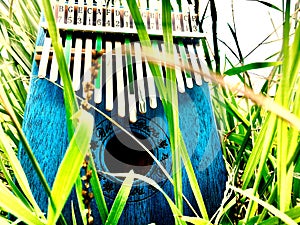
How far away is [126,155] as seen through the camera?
0.96m

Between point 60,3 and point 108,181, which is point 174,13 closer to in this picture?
point 60,3

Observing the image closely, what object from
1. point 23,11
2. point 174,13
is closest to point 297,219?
point 174,13

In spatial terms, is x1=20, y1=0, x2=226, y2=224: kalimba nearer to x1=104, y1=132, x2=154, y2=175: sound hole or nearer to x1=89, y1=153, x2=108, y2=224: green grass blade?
x1=104, y1=132, x2=154, y2=175: sound hole

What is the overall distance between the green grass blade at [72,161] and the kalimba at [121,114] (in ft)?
1.66

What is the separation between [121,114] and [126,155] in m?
0.14

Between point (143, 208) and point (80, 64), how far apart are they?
1.26 ft

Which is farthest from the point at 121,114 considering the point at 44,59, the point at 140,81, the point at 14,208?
the point at 14,208

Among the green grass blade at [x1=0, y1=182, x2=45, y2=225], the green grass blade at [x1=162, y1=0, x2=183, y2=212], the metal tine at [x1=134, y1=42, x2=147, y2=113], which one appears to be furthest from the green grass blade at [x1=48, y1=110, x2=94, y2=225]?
the metal tine at [x1=134, y1=42, x2=147, y2=113]

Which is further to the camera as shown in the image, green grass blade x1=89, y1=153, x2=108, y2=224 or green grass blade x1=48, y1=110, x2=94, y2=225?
green grass blade x1=89, y1=153, x2=108, y2=224

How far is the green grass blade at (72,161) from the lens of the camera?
333mm

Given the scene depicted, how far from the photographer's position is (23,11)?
1390 millimetres

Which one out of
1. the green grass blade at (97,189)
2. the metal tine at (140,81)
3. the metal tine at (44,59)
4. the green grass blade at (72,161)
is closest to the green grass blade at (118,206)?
the green grass blade at (97,189)

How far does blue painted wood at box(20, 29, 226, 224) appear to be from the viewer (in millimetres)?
883

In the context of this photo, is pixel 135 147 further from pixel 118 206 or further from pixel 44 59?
pixel 118 206
